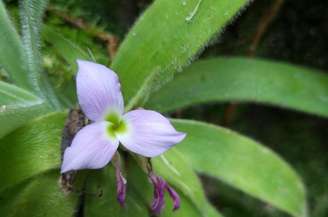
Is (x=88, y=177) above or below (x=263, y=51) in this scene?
below

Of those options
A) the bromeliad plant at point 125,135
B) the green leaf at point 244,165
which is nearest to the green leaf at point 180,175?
the bromeliad plant at point 125,135

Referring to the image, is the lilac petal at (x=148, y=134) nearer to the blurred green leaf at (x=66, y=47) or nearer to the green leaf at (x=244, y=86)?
the blurred green leaf at (x=66, y=47)

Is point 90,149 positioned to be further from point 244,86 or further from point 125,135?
point 244,86

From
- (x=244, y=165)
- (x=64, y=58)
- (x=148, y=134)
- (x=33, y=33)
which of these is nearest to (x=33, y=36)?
(x=33, y=33)

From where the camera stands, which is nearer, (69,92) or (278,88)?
(69,92)

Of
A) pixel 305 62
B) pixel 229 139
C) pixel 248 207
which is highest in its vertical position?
pixel 305 62

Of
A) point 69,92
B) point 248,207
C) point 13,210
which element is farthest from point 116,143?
point 248,207

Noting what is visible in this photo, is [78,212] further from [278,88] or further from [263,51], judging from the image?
[263,51]
